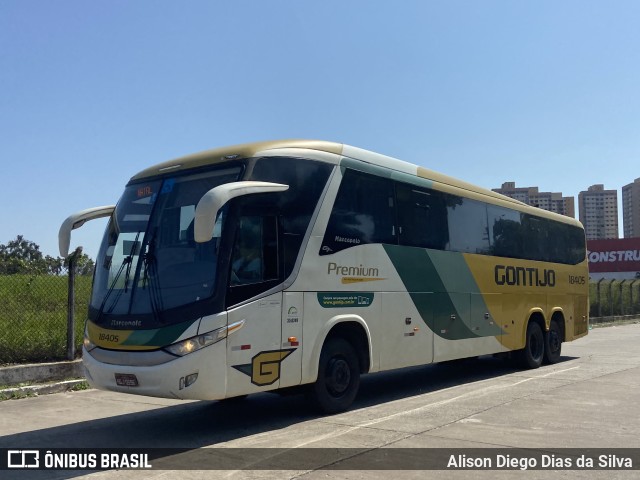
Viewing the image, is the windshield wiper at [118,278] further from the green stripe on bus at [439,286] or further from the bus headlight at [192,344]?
the green stripe on bus at [439,286]

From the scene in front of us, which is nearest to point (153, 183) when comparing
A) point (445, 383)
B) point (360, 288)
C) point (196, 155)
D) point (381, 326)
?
point (196, 155)

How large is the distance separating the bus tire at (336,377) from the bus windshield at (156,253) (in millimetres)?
2182

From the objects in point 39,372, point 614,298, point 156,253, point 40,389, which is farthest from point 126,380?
point 614,298

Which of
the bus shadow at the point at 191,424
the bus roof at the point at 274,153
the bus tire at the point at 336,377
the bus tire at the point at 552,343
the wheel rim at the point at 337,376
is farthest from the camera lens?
the bus tire at the point at 552,343

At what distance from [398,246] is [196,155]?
11.5 feet

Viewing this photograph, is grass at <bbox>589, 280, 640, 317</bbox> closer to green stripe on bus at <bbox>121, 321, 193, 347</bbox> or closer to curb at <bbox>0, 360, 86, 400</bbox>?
curb at <bbox>0, 360, 86, 400</bbox>

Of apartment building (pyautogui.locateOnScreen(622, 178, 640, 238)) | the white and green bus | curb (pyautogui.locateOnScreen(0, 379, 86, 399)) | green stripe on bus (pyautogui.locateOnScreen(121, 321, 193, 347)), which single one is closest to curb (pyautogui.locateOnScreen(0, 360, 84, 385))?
curb (pyautogui.locateOnScreen(0, 379, 86, 399))

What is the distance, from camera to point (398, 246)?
9727 mm

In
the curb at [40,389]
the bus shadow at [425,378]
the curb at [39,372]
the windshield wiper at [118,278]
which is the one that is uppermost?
the windshield wiper at [118,278]

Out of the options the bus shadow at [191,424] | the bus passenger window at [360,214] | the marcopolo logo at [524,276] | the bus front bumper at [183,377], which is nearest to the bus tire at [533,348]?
the marcopolo logo at [524,276]

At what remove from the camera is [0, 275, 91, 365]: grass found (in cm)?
1099

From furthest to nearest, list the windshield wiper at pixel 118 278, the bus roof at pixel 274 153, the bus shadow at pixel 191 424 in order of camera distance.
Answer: the bus roof at pixel 274 153 < the windshield wiper at pixel 118 278 < the bus shadow at pixel 191 424

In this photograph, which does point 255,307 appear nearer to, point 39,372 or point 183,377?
point 183,377

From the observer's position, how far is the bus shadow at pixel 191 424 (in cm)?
709
